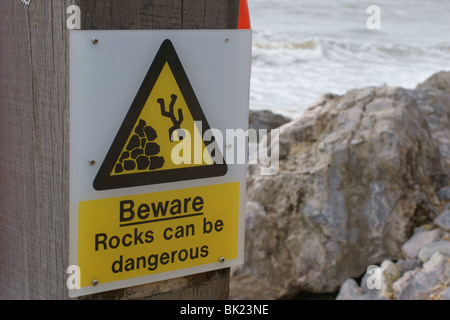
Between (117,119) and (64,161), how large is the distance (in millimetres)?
135

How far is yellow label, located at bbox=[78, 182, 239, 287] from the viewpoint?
123cm

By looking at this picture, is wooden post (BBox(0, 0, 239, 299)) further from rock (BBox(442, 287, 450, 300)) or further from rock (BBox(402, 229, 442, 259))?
rock (BBox(402, 229, 442, 259))

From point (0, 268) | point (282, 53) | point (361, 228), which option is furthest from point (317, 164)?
point (282, 53)

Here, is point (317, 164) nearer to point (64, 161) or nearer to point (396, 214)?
point (396, 214)

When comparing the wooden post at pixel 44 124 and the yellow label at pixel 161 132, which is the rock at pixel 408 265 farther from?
the yellow label at pixel 161 132

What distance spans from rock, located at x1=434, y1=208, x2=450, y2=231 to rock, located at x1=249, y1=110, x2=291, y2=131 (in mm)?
4481

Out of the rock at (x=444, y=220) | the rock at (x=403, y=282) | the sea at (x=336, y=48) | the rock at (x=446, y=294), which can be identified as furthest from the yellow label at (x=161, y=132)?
the sea at (x=336, y=48)

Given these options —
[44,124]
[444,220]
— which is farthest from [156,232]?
[444,220]

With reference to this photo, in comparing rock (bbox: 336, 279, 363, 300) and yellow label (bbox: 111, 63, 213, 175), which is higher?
yellow label (bbox: 111, 63, 213, 175)

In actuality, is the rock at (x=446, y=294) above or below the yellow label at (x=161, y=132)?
below

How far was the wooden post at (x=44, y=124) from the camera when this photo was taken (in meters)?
1.19

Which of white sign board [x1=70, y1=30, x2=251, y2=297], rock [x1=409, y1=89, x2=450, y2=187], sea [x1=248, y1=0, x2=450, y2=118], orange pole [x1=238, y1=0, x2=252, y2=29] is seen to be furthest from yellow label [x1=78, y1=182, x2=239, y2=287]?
sea [x1=248, y1=0, x2=450, y2=118]

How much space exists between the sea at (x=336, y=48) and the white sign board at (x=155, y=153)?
10.6 m

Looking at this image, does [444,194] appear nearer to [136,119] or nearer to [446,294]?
[446,294]
